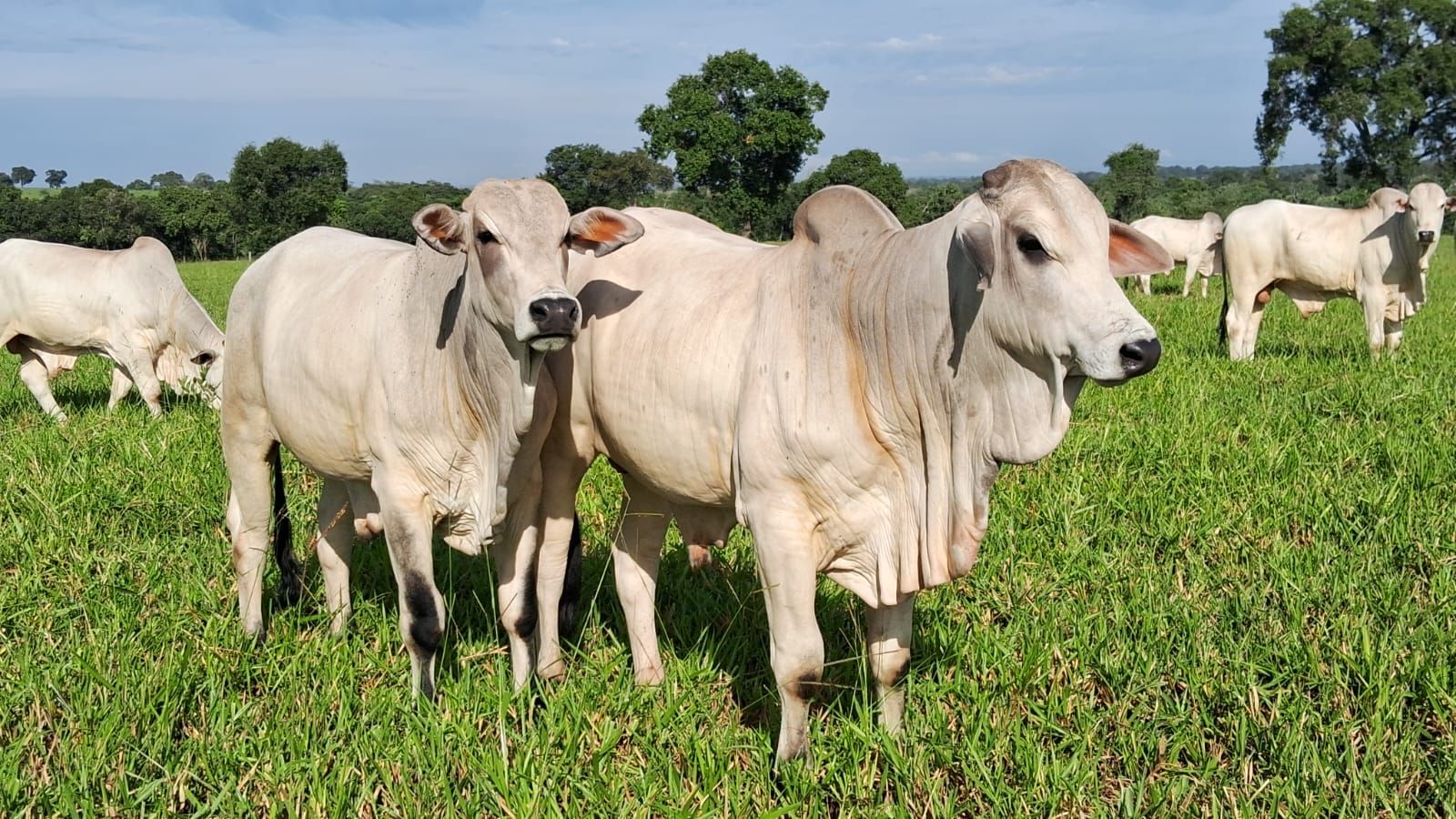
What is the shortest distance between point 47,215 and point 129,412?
55779mm

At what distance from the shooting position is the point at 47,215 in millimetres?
55469

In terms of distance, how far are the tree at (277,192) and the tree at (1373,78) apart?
46.7 m

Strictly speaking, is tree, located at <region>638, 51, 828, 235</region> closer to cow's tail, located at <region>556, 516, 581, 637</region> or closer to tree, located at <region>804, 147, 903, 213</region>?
tree, located at <region>804, 147, 903, 213</region>

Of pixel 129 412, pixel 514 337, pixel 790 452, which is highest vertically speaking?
pixel 514 337

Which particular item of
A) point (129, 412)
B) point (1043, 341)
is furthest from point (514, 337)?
point (129, 412)

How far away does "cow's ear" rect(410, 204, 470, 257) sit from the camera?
10.5 feet

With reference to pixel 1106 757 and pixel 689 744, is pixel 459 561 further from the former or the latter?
pixel 1106 757

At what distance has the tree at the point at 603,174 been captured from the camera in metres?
43.9

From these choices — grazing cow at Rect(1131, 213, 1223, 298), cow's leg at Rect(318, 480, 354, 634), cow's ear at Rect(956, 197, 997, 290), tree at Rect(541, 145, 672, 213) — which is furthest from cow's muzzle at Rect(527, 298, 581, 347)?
tree at Rect(541, 145, 672, 213)

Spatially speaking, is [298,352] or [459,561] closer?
[298,352]

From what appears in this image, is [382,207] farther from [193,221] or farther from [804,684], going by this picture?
[804,684]

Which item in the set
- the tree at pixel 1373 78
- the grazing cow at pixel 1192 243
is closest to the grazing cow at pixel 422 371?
the grazing cow at pixel 1192 243

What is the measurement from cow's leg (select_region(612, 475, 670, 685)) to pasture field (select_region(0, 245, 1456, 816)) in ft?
0.47

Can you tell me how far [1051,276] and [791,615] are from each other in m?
1.19
